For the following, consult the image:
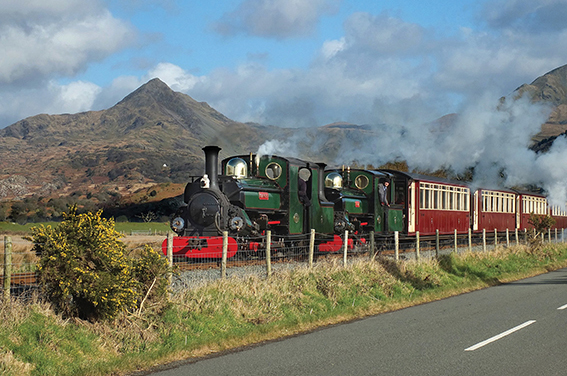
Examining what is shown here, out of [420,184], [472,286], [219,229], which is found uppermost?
[420,184]

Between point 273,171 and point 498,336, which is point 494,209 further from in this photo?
point 498,336

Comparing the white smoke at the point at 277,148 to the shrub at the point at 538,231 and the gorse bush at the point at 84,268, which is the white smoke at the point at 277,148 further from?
the gorse bush at the point at 84,268

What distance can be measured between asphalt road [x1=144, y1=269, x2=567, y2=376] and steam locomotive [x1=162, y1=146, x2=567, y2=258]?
6.34 meters

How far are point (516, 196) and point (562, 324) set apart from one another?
29.4 m

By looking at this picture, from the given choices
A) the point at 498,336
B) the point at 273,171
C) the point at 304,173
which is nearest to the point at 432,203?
the point at 304,173

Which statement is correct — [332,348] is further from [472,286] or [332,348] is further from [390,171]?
[390,171]

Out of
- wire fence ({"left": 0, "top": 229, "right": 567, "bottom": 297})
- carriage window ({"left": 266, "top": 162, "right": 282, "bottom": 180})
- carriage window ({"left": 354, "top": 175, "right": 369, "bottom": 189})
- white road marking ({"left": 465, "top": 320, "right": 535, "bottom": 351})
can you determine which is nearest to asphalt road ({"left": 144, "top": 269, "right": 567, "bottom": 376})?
white road marking ({"left": 465, "top": 320, "right": 535, "bottom": 351})

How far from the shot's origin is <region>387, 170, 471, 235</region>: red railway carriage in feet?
91.5

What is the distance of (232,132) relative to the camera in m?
31.6

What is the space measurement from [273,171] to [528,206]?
80.8 ft

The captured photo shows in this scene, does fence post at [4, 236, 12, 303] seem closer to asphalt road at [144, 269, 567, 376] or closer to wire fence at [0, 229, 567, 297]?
asphalt road at [144, 269, 567, 376]

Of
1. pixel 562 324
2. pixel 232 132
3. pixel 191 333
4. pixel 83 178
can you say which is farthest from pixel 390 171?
pixel 83 178

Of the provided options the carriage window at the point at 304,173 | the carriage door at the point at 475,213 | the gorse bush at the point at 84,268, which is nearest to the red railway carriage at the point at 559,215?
the carriage door at the point at 475,213

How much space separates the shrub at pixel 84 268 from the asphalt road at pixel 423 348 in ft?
4.88
